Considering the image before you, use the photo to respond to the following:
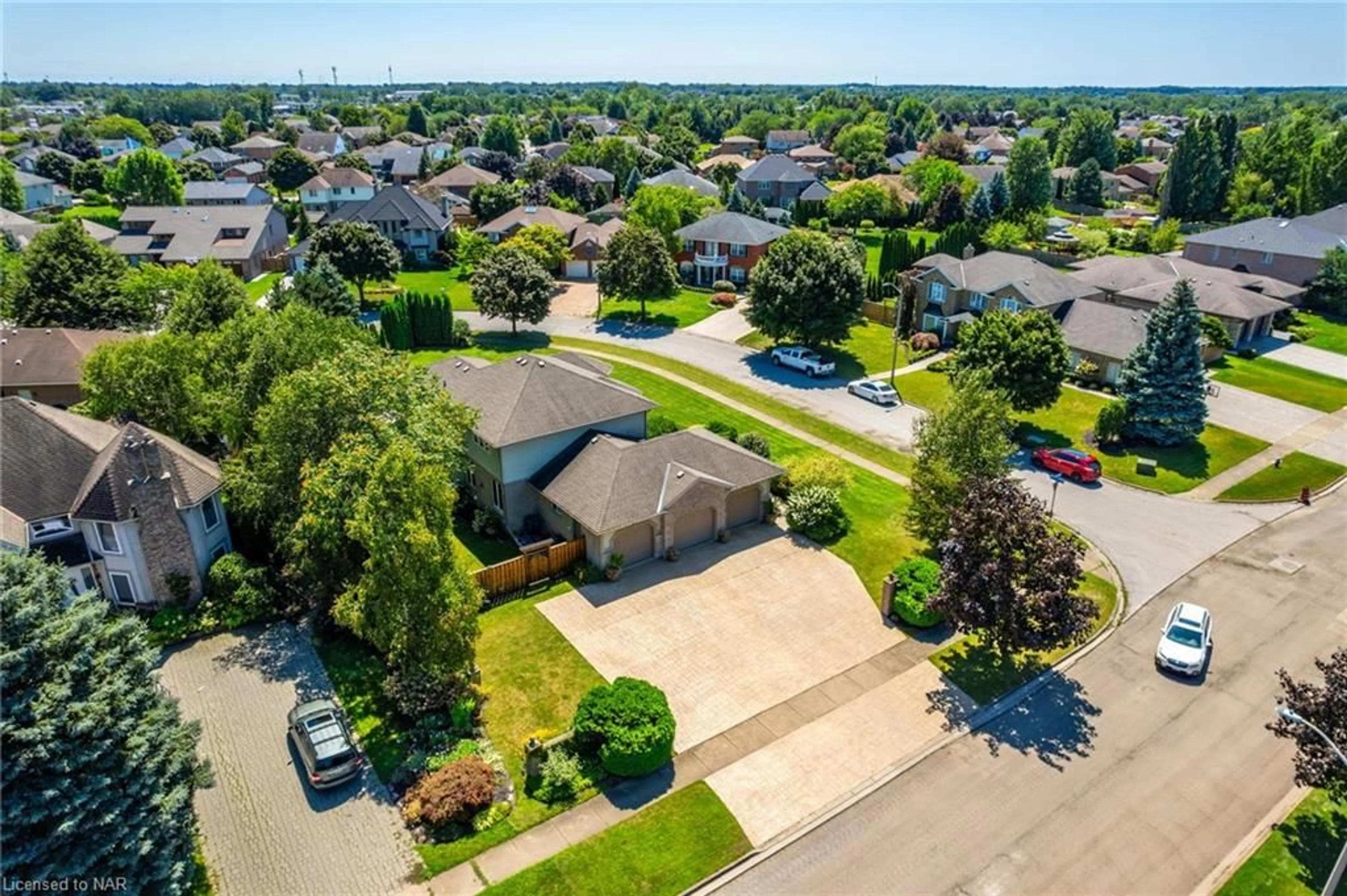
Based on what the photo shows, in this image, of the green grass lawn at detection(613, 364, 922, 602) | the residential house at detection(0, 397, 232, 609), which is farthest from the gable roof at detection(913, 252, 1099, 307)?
the residential house at detection(0, 397, 232, 609)

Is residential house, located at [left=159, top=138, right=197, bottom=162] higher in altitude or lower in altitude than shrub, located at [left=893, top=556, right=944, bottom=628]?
higher

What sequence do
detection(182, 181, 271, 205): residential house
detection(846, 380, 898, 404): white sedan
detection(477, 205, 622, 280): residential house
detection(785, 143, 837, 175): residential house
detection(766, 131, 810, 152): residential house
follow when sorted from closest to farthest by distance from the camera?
detection(846, 380, 898, 404): white sedan < detection(477, 205, 622, 280): residential house < detection(182, 181, 271, 205): residential house < detection(785, 143, 837, 175): residential house < detection(766, 131, 810, 152): residential house

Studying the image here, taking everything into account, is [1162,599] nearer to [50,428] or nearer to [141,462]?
[141,462]

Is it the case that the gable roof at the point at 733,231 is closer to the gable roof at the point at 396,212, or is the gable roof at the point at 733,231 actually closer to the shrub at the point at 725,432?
the gable roof at the point at 396,212

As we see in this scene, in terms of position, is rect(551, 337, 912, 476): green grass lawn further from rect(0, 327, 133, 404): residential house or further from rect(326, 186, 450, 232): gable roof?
rect(326, 186, 450, 232): gable roof

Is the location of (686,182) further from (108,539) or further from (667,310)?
(108,539)

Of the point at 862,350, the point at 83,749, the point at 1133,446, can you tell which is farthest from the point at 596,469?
the point at 862,350

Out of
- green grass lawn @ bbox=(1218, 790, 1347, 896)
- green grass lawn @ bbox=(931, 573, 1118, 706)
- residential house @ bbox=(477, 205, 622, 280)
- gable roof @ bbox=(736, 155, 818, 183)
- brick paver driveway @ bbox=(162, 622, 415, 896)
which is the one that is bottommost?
green grass lawn @ bbox=(1218, 790, 1347, 896)
